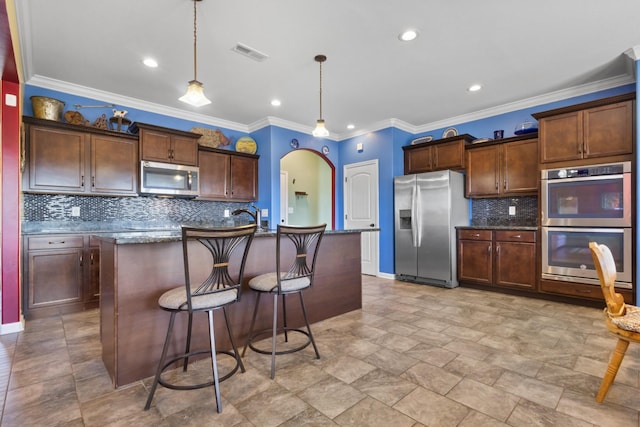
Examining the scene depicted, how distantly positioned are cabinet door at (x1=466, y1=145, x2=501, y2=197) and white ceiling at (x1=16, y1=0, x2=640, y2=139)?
0.72 m

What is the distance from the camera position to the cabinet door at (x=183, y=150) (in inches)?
174

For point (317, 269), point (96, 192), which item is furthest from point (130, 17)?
point (317, 269)

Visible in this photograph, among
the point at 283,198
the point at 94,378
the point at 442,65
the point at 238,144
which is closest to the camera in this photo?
the point at 94,378

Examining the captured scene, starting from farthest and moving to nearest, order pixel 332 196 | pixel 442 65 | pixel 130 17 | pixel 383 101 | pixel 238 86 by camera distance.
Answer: pixel 332 196 < pixel 383 101 < pixel 238 86 < pixel 442 65 < pixel 130 17

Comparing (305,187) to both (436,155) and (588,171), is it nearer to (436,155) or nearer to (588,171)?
(436,155)

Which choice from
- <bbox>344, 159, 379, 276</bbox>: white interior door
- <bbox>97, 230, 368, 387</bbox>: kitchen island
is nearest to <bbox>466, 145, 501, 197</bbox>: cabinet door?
<bbox>344, 159, 379, 276</bbox>: white interior door

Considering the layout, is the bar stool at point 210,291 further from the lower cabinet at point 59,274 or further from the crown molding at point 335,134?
the crown molding at point 335,134

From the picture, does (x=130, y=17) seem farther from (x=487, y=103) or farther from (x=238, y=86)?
(x=487, y=103)

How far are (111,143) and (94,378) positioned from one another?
3.01 m

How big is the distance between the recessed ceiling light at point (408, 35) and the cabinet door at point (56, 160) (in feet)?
12.4

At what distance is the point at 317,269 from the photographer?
3125 mm

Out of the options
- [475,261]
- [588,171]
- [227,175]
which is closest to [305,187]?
[227,175]

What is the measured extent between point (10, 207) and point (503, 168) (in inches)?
224

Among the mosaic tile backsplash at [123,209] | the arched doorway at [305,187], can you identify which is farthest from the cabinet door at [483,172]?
the mosaic tile backsplash at [123,209]
